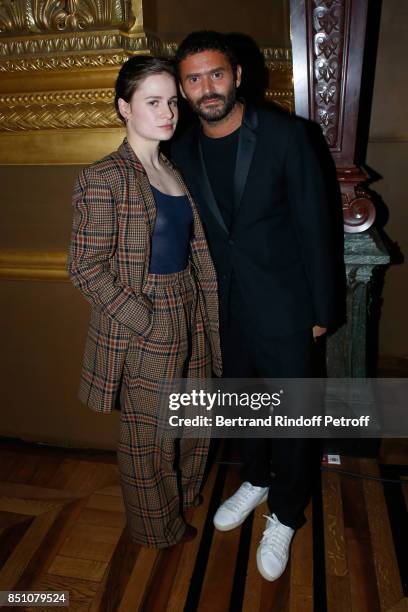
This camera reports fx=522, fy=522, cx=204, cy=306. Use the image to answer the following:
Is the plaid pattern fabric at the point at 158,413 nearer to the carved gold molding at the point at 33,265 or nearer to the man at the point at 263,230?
the man at the point at 263,230

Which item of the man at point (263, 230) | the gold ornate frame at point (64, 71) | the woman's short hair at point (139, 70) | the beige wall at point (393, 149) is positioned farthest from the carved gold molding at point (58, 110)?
the beige wall at point (393, 149)

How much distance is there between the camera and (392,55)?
2695 mm

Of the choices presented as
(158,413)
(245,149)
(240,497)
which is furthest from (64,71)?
(240,497)

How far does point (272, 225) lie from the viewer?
1558mm

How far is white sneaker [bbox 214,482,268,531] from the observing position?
188cm

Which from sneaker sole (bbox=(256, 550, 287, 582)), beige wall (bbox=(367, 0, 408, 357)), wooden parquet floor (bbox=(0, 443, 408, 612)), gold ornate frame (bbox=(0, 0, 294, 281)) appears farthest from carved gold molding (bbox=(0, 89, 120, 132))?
beige wall (bbox=(367, 0, 408, 357))

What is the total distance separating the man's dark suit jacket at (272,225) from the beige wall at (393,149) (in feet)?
5.04

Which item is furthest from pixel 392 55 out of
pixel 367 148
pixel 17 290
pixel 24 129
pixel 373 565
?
pixel 373 565

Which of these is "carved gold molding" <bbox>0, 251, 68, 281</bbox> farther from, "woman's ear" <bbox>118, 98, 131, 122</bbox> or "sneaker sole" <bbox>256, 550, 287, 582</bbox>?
"sneaker sole" <bbox>256, 550, 287, 582</bbox>

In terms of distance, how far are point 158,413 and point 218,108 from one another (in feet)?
2.99

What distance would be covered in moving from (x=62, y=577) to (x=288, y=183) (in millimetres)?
1439

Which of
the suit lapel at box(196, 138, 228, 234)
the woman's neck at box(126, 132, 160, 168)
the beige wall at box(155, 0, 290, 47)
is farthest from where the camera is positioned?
the beige wall at box(155, 0, 290, 47)

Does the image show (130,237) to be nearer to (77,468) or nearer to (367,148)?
(77,468)

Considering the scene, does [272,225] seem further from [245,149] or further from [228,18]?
[228,18]
